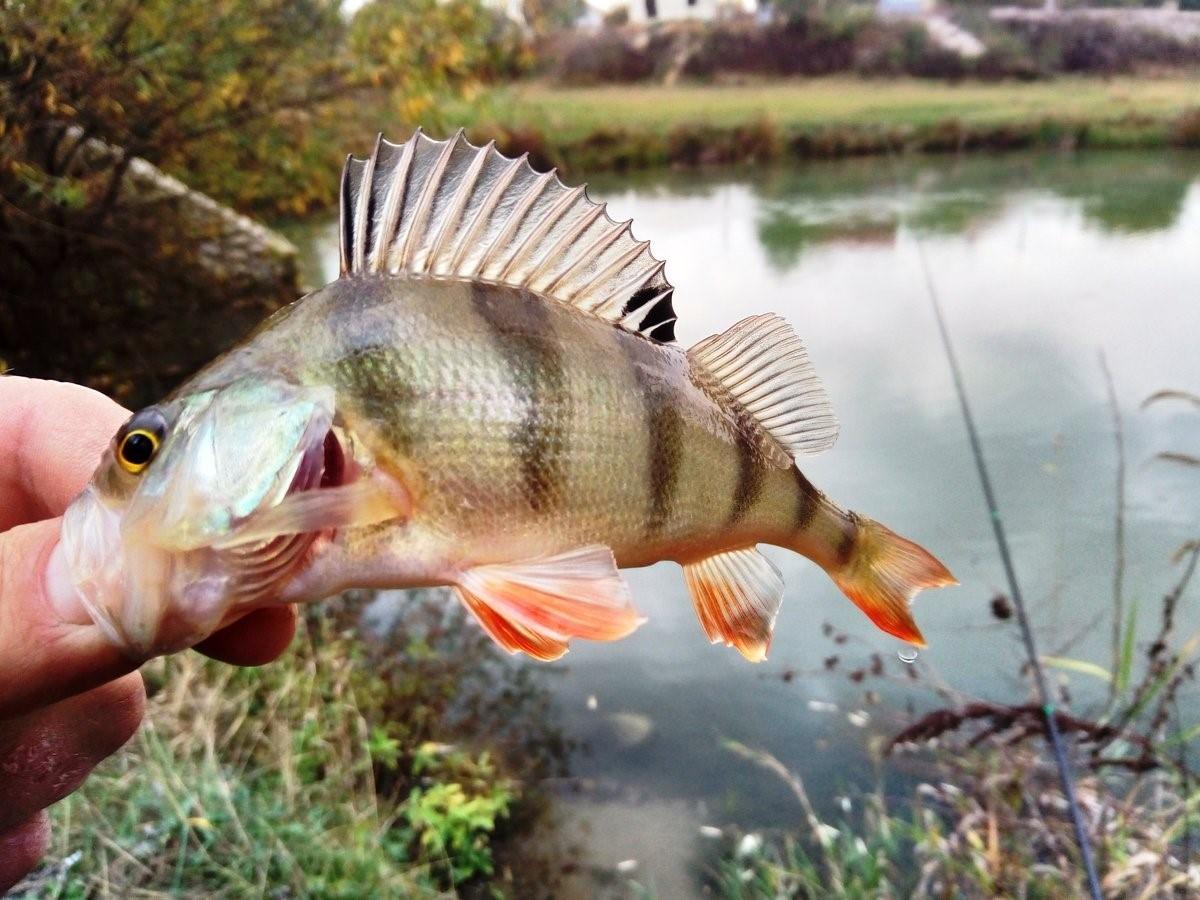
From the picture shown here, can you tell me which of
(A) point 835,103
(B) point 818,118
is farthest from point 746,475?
(B) point 818,118

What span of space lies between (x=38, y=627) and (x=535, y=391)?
15.3 inches

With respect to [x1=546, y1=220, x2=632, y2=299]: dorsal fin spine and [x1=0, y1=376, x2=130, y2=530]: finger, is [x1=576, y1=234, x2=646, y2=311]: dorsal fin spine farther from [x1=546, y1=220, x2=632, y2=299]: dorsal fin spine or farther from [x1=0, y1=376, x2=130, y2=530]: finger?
[x1=0, y1=376, x2=130, y2=530]: finger

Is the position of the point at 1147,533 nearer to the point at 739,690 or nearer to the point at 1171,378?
the point at 1171,378

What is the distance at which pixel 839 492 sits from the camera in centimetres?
407

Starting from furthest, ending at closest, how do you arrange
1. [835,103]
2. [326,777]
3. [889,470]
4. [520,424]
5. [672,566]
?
[835,103] < [889,470] < [672,566] < [326,777] < [520,424]

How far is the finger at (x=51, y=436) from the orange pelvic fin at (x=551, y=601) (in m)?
0.49

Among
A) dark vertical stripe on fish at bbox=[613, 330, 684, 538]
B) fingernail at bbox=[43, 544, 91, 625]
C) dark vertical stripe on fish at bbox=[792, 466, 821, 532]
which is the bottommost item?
dark vertical stripe on fish at bbox=[792, 466, 821, 532]

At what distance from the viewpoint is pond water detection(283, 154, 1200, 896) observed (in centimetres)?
327

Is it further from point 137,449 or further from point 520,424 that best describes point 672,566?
point 137,449

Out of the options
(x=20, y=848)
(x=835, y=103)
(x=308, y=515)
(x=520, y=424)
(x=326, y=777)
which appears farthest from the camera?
(x=835, y=103)

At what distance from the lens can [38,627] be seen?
0.61 metres

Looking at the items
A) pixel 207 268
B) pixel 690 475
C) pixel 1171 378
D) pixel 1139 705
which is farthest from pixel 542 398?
pixel 1171 378

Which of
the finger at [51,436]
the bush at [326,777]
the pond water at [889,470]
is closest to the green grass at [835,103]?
the pond water at [889,470]

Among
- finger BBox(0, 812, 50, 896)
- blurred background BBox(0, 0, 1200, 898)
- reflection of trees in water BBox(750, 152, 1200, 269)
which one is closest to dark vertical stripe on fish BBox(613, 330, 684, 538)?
blurred background BBox(0, 0, 1200, 898)
